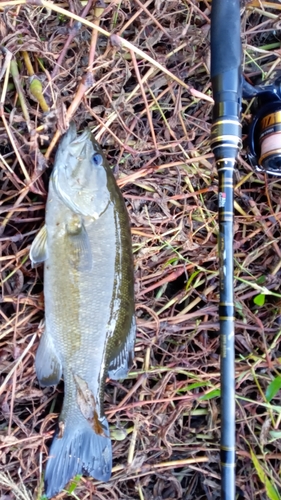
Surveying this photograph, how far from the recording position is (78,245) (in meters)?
1.83

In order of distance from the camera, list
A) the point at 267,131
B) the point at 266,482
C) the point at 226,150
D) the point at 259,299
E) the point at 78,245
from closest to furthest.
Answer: the point at 226,150
the point at 78,245
the point at 267,131
the point at 266,482
the point at 259,299

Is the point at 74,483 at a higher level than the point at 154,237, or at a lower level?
lower

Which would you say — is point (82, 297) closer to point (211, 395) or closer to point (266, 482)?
point (211, 395)

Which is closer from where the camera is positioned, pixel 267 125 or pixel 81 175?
pixel 81 175

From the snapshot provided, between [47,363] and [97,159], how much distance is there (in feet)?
2.67

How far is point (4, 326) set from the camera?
1907 mm

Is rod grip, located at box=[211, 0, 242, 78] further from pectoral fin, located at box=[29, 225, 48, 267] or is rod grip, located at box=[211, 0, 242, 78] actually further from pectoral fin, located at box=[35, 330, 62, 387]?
pectoral fin, located at box=[35, 330, 62, 387]

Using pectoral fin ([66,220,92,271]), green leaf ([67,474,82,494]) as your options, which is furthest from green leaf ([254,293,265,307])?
green leaf ([67,474,82,494])

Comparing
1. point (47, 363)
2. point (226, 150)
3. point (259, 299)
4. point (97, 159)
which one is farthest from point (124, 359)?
point (226, 150)

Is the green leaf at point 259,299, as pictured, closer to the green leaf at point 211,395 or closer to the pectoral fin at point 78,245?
the green leaf at point 211,395

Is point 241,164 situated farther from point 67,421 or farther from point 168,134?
point 67,421

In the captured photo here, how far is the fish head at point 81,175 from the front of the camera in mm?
1806

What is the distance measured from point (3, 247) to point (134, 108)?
83 cm

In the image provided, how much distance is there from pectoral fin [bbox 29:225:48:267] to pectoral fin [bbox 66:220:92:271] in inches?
3.5
